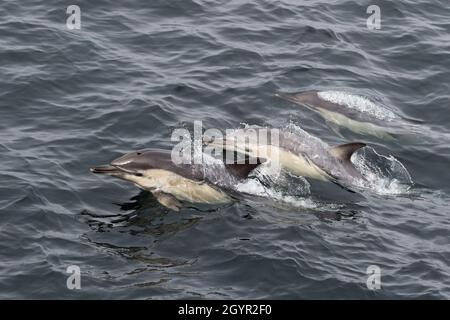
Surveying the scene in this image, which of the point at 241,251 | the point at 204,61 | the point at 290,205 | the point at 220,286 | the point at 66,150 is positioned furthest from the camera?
the point at 204,61

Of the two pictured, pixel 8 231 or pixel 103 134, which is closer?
pixel 8 231

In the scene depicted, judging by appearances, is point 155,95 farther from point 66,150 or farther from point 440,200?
point 440,200

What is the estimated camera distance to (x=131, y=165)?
56.6ft

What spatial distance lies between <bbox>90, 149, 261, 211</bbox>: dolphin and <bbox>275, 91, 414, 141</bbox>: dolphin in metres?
4.79

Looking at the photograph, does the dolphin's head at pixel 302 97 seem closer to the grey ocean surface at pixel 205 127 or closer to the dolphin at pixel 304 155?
the grey ocean surface at pixel 205 127

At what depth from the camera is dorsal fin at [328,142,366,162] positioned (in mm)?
18641

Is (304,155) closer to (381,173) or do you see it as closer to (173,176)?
(381,173)

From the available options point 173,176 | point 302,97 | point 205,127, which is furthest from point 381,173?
point 173,176

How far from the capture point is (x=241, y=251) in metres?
15.8

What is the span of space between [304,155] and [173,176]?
10.9ft
